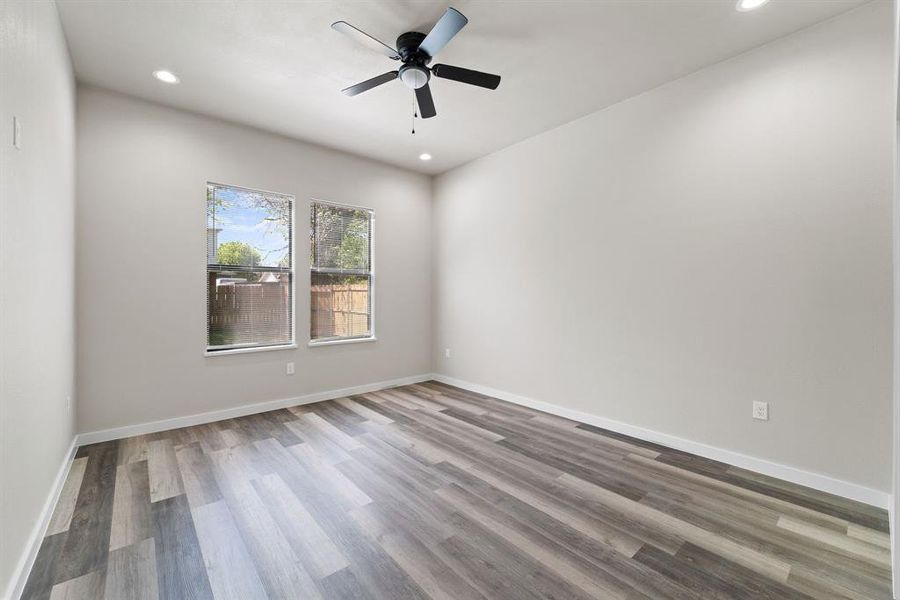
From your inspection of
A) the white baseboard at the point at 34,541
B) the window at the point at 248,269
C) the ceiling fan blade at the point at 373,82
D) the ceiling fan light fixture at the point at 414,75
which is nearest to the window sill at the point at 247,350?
the window at the point at 248,269

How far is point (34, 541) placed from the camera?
1.75 metres

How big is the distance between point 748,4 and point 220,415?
5139 mm

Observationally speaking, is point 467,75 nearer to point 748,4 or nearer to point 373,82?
point 373,82

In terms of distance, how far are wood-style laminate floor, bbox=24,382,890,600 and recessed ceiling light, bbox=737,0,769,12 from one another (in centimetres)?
293

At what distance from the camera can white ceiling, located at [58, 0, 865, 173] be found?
2.28 meters

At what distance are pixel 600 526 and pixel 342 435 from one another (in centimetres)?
216

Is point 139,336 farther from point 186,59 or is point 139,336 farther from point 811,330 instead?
point 811,330

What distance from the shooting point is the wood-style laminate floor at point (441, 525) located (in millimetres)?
1609

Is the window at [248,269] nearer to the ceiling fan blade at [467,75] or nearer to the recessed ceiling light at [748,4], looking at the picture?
the ceiling fan blade at [467,75]

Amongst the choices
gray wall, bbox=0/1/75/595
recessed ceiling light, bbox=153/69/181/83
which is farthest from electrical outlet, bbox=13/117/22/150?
recessed ceiling light, bbox=153/69/181/83

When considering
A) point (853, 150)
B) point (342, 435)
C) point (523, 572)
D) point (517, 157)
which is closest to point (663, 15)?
point (853, 150)

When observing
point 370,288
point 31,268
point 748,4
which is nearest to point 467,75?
point 748,4

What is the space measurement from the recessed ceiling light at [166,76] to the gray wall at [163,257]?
20.9 inches

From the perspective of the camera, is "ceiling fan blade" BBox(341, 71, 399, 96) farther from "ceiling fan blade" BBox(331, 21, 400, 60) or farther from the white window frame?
the white window frame
